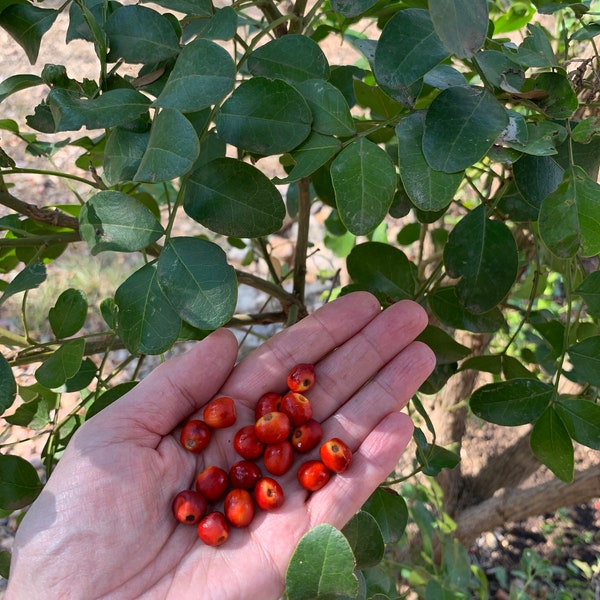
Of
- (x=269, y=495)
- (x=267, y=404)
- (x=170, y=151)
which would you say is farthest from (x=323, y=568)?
(x=267, y=404)

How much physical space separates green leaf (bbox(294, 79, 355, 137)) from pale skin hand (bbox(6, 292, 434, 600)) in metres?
0.51

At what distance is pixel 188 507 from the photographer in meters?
1.27

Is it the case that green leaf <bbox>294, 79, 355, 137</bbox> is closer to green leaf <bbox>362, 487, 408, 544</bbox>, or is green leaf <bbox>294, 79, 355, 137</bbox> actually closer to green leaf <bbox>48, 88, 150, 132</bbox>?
green leaf <bbox>48, 88, 150, 132</bbox>

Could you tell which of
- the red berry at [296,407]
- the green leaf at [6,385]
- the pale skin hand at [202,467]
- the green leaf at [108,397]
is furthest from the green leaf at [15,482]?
the red berry at [296,407]

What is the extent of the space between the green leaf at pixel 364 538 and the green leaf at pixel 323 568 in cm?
20

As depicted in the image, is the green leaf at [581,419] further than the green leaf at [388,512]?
No

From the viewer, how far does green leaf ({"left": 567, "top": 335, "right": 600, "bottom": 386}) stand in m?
1.05

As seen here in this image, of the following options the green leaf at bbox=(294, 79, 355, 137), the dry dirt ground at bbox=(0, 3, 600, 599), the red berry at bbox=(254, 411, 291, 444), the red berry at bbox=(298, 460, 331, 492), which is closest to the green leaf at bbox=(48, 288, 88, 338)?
the red berry at bbox=(254, 411, 291, 444)

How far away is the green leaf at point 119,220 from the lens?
84 centimetres

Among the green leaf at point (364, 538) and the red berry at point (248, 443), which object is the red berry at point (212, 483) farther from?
the green leaf at point (364, 538)

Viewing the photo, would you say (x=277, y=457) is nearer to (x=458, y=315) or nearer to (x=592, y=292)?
(x=458, y=315)

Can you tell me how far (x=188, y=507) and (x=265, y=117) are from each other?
78 centimetres

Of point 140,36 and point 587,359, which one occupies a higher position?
point 140,36

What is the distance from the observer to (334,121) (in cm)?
81
